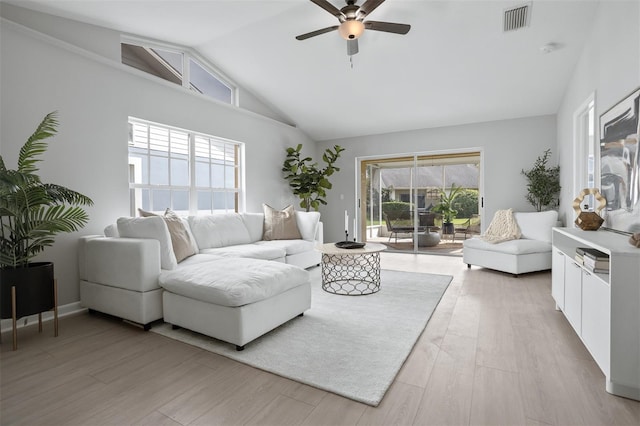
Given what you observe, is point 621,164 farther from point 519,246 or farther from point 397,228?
point 397,228

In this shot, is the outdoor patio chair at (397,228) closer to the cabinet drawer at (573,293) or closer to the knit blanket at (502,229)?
the knit blanket at (502,229)

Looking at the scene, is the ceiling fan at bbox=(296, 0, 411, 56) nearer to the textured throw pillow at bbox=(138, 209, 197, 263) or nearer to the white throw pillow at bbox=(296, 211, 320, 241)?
the textured throw pillow at bbox=(138, 209, 197, 263)

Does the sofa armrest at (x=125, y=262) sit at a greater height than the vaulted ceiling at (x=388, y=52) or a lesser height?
lesser

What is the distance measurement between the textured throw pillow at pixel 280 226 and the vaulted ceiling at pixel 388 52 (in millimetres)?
2039

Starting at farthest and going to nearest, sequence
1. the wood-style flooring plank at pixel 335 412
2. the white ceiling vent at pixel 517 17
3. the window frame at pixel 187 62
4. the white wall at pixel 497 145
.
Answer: the white wall at pixel 497 145 → the window frame at pixel 187 62 → the white ceiling vent at pixel 517 17 → the wood-style flooring plank at pixel 335 412

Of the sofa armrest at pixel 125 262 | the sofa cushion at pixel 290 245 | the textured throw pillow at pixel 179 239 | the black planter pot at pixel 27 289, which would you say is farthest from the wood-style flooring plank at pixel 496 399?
the black planter pot at pixel 27 289

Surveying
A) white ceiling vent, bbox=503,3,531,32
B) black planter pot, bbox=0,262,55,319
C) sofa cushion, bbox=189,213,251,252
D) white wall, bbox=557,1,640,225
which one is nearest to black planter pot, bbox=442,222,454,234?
white wall, bbox=557,1,640,225

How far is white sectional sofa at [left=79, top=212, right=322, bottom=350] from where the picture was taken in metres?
2.18

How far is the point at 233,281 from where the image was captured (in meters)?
2.23

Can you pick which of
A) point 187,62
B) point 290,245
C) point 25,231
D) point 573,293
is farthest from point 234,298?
point 187,62

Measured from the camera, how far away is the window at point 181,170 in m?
3.79

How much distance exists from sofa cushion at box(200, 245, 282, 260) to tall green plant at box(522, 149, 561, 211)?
13.0ft

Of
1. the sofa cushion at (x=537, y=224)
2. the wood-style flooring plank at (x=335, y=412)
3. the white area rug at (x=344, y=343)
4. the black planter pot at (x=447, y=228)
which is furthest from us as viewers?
the black planter pot at (x=447, y=228)

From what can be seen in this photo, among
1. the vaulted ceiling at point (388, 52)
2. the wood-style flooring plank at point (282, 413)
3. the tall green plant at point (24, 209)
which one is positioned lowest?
the wood-style flooring plank at point (282, 413)
